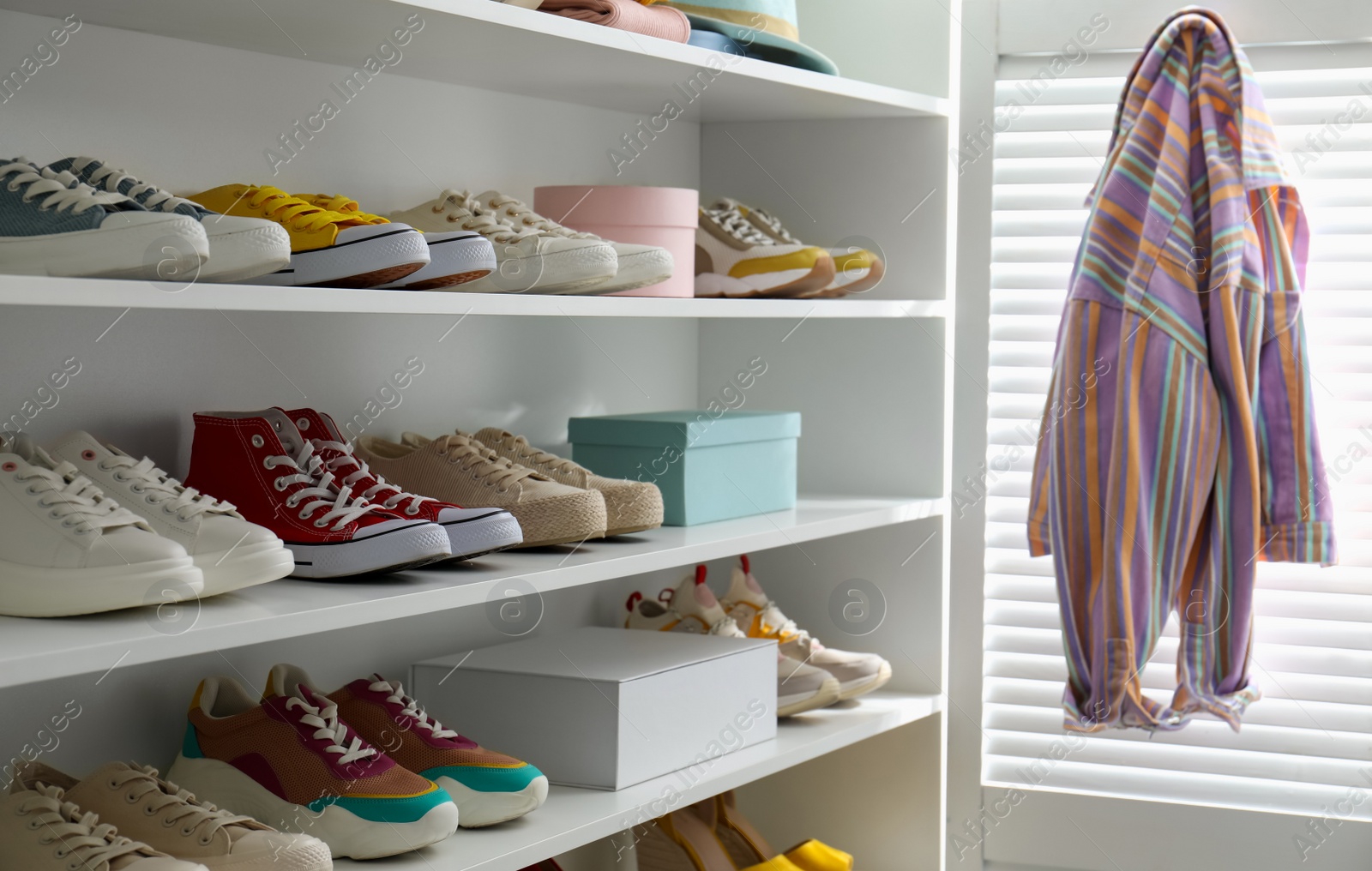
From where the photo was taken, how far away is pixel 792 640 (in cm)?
203

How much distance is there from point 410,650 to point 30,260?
0.83 meters

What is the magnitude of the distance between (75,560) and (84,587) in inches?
0.9

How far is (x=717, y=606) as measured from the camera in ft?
6.53

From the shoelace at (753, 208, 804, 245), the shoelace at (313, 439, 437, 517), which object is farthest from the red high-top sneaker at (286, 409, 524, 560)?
the shoelace at (753, 208, 804, 245)

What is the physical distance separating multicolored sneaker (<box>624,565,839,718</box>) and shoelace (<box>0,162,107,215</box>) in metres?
1.07

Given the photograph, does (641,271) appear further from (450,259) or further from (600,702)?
(600,702)

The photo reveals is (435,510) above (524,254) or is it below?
below

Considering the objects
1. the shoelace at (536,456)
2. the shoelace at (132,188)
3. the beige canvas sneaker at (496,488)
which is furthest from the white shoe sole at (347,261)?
the shoelace at (536,456)

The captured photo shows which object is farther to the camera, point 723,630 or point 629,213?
point 723,630

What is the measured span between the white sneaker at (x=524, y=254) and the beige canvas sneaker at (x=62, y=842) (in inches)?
24.2

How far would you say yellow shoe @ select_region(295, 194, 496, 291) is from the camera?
4.37 ft

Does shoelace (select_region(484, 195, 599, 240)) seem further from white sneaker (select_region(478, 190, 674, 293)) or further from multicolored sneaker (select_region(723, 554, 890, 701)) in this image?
multicolored sneaker (select_region(723, 554, 890, 701))

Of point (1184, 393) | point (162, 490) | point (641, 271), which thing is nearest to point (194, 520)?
point (162, 490)

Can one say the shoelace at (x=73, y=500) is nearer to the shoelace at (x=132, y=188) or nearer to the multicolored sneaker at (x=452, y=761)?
the shoelace at (x=132, y=188)
